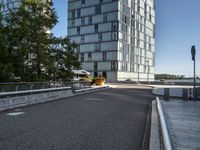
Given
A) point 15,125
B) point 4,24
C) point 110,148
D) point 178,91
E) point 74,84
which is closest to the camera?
point 110,148

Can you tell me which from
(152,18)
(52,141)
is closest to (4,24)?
(52,141)

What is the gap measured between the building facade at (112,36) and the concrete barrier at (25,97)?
2527 inches

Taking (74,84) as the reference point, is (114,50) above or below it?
above

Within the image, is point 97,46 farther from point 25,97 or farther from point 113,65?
point 25,97

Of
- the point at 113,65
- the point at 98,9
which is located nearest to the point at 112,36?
the point at 113,65

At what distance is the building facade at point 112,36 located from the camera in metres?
85.1

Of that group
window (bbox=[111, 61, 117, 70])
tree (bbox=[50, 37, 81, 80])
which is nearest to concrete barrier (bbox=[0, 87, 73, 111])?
tree (bbox=[50, 37, 81, 80])

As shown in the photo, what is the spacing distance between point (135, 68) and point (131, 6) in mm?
19871

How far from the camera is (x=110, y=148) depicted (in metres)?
6.38

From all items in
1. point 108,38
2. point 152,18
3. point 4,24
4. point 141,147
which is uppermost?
point 152,18

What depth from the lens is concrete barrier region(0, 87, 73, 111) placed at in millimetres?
13375

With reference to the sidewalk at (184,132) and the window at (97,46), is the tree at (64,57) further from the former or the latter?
the window at (97,46)

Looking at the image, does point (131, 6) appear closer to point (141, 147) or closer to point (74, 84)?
point (74, 84)

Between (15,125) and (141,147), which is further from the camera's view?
(15,125)
